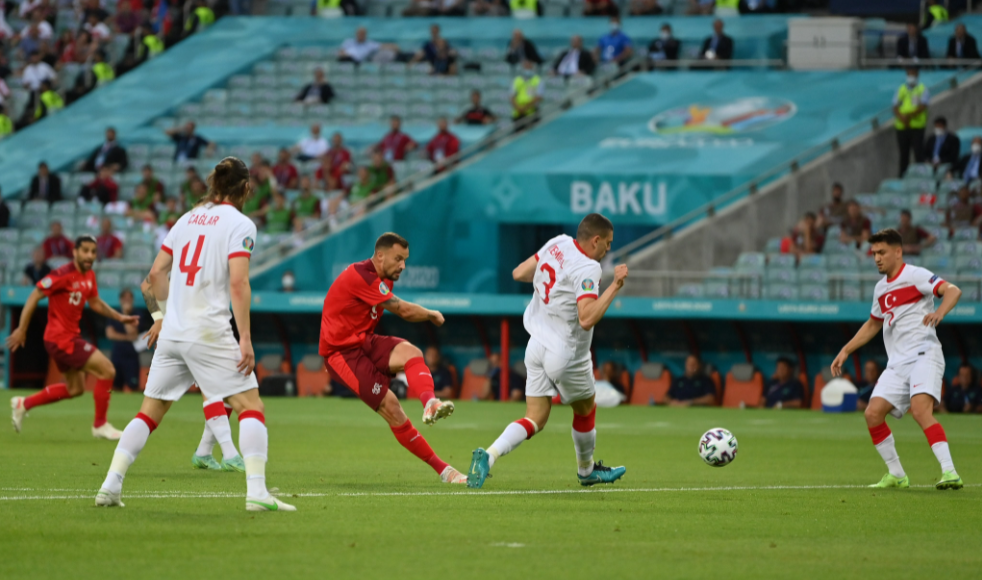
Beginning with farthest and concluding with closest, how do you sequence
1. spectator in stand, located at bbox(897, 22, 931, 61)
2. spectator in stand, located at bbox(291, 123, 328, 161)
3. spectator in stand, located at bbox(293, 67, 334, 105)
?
spectator in stand, located at bbox(293, 67, 334, 105), spectator in stand, located at bbox(291, 123, 328, 161), spectator in stand, located at bbox(897, 22, 931, 61)

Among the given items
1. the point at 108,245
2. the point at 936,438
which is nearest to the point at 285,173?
the point at 108,245

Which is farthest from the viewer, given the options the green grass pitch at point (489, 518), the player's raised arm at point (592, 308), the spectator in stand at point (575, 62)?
the spectator in stand at point (575, 62)

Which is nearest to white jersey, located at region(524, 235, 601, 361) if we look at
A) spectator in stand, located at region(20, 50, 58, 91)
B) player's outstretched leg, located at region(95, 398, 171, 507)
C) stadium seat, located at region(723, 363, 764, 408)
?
player's outstretched leg, located at region(95, 398, 171, 507)

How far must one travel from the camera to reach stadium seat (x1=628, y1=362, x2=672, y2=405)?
25.8 m

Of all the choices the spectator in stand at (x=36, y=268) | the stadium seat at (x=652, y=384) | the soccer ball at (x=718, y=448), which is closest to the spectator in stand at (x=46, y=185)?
the spectator in stand at (x=36, y=268)

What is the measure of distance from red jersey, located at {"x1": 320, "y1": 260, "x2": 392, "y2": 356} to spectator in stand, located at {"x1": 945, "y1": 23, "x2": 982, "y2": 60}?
22870 mm

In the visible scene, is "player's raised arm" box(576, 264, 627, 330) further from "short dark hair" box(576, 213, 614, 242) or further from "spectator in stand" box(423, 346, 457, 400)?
"spectator in stand" box(423, 346, 457, 400)

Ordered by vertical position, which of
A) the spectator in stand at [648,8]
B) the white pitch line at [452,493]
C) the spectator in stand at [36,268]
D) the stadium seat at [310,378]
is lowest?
the stadium seat at [310,378]

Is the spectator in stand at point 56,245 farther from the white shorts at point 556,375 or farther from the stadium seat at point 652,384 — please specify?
the white shorts at point 556,375

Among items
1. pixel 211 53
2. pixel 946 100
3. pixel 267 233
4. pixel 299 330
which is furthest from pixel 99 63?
pixel 946 100

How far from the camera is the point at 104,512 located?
350 inches

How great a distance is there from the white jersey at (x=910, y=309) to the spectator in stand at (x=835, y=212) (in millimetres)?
14705

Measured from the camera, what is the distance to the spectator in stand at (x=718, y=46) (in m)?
32.8

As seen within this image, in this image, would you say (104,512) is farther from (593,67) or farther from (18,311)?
(593,67)
